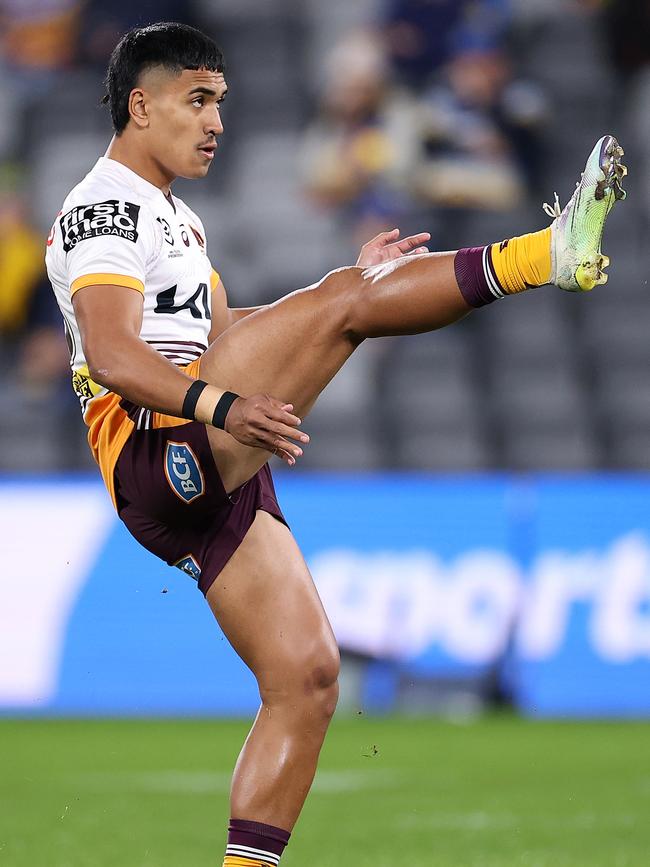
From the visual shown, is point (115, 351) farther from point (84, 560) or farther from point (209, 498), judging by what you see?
point (84, 560)

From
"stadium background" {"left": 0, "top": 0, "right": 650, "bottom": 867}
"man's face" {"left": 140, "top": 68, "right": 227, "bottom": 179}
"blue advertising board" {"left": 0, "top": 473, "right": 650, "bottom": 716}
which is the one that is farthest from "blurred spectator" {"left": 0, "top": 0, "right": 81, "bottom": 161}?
"man's face" {"left": 140, "top": 68, "right": 227, "bottom": 179}

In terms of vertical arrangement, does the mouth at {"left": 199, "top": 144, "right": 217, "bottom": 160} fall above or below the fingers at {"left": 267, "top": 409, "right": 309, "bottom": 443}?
above

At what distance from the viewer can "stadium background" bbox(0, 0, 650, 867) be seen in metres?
6.82

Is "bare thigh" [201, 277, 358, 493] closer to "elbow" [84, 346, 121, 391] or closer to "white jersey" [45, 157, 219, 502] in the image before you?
"white jersey" [45, 157, 219, 502]

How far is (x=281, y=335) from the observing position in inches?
141

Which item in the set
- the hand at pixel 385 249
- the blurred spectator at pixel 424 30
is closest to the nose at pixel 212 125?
the hand at pixel 385 249

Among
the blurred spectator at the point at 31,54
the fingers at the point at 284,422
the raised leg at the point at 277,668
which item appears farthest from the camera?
the blurred spectator at the point at 31,54

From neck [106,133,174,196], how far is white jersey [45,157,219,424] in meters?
0.02

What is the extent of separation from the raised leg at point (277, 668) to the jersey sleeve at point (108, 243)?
735mm

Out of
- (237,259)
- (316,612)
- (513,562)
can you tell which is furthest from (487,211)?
(316,612)

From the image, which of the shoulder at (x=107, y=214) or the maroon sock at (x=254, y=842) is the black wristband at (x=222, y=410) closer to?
the shoulder at (x=107, y=214)

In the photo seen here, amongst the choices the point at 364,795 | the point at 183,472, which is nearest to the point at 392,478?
the point at 364,795

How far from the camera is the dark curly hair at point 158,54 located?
12.4 ft

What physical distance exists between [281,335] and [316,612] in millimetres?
703
